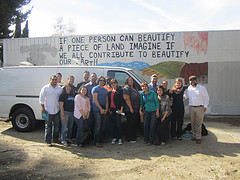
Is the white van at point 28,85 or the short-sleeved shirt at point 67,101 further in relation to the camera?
the white van at point 28,85

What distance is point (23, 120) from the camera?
21.2 feet

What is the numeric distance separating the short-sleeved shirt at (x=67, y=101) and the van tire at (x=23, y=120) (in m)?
1.82

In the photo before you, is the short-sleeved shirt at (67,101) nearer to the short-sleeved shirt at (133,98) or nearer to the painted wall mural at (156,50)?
the short-sleeved shirt at (133,98)

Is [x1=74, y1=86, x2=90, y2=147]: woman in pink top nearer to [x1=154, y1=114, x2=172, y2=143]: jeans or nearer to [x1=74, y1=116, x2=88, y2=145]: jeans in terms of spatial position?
[x1=74, y1=116, x2=88, y2=145]: jeans

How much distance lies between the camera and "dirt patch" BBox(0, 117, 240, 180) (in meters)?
3.67

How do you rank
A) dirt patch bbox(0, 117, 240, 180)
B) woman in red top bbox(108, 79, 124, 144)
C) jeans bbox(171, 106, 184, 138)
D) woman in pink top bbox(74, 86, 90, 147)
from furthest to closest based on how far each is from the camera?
jeans bbox(171, 106, 184, 138), woman in red top bbox(108, 79, 124, 144), woman in pink top bbox(74, 86, 90, 147), dirt patch bbox(0, 117, 240, 180)

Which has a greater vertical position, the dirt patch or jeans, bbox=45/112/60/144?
jeans, bbox=45/112/60/144

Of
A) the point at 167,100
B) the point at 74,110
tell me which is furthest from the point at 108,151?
the point at 167,100

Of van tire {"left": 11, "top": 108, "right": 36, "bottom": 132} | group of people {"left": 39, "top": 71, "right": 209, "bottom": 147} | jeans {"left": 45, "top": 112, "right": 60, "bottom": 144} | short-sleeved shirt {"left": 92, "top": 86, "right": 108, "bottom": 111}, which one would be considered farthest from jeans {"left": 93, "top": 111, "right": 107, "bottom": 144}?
van tire {"left": 11, "top": 108, "right": 36, "bottom": 132}

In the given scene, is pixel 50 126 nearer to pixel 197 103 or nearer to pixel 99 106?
pixel 99 106

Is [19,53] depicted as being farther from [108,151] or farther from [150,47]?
[108,151]

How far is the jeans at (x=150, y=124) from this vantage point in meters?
5.32

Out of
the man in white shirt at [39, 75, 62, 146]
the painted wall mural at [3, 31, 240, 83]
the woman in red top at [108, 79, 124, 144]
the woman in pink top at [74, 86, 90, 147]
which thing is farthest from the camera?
the painted wall mural at [3, 31, 240, 83]

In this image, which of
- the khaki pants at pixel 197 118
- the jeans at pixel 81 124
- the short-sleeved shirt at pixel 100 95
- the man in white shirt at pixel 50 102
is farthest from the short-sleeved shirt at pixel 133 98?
the man in white shirt at pixel 50 102
